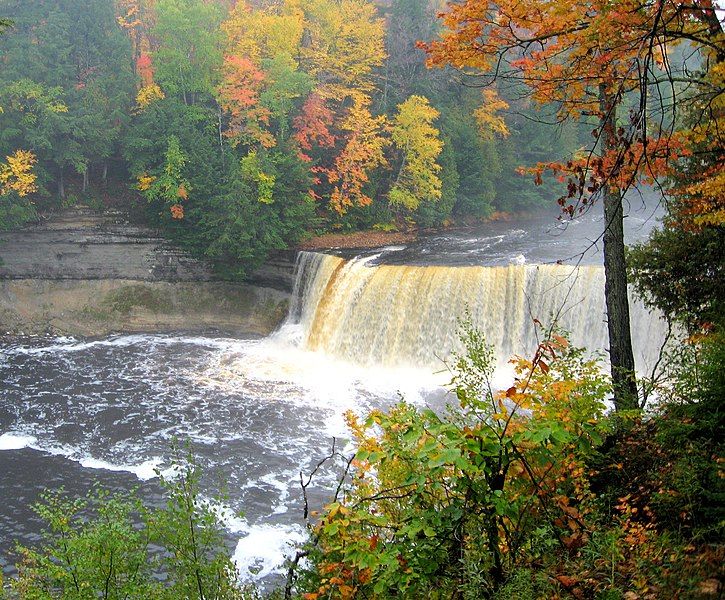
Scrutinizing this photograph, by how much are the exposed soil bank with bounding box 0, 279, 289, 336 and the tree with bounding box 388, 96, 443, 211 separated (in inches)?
288

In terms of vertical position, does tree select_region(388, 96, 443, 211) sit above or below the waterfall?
above

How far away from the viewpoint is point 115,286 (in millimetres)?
22703

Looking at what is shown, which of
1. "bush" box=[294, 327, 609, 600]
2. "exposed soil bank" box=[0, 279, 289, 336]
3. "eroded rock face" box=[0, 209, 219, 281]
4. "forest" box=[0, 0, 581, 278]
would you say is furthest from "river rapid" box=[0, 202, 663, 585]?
"bush" box=[294, 327, 609, 600]

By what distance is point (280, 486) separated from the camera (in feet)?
41.7

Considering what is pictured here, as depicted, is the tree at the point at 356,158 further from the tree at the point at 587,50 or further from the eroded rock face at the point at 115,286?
the tree at the point at 587,50

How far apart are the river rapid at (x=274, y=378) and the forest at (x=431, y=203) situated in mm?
813

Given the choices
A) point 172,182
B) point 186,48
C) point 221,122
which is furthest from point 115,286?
point 186,48

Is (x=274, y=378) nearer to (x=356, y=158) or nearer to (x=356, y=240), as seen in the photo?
(x=356, y=240)

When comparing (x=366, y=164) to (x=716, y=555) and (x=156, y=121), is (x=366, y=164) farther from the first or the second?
(x=716, y=555)

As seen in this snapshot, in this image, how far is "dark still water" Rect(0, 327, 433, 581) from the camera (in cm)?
1202

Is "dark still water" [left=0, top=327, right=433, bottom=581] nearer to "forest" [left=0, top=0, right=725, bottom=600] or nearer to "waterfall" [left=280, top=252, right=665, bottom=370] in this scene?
"forest" [left=0, top=0, right=725, bottom=600]

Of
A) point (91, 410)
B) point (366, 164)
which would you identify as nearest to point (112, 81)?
point (366, 164)

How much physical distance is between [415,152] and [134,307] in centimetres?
1244

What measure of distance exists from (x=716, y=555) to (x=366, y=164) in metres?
23.6
